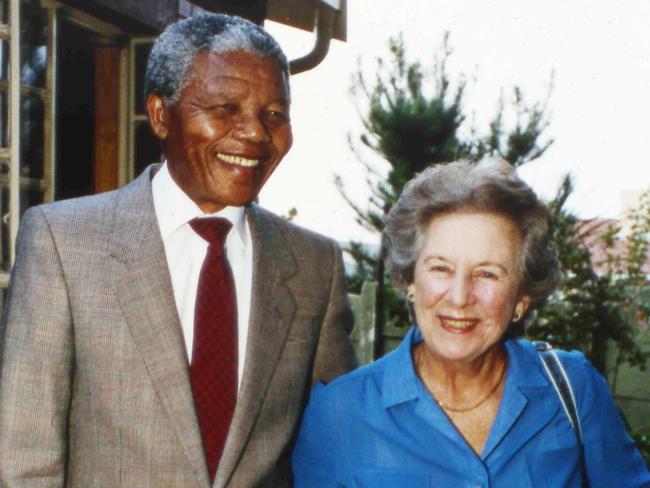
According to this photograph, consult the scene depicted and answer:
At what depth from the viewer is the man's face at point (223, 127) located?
2.00 metres

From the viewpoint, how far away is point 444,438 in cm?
215

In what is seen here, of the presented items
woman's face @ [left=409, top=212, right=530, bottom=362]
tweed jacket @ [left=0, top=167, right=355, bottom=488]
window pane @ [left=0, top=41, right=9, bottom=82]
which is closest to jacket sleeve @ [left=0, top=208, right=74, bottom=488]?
tweed jacket @ [left=0, top=167, right=355, bottom=488]

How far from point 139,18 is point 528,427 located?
3.32 meters

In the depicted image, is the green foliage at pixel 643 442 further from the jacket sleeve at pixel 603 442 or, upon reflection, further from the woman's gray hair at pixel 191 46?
the woman's gray hair at pixel 191 46

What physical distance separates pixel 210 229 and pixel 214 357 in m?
0.31

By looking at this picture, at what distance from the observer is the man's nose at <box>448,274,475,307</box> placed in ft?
7.04

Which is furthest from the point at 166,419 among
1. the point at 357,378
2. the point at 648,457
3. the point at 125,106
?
the point at 648,457

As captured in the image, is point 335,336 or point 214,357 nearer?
point 214,357

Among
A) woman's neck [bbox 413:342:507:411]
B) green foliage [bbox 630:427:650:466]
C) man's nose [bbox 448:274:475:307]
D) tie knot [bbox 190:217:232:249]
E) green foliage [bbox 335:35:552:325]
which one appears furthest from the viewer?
green foliage [bbox 335:35:552:325]

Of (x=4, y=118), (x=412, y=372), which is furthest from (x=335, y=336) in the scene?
(x=4, y=118)

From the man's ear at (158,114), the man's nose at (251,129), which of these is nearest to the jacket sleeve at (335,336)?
the man's nose at (251,129)

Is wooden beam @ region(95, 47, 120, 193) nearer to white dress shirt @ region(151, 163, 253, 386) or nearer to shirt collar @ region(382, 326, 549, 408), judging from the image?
white dress shirt @ region(151, 163, 253, 386)

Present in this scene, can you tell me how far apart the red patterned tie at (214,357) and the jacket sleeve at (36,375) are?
29 cm

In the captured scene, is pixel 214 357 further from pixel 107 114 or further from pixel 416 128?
pixel 416 128
